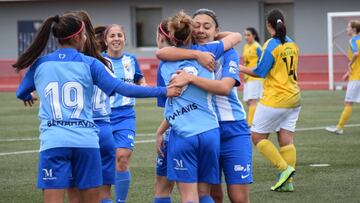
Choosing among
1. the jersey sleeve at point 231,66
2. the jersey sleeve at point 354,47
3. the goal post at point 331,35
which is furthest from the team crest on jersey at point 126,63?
the goal post at point 331,35

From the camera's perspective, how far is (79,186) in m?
6.80

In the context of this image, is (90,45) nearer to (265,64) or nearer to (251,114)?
(265,64)

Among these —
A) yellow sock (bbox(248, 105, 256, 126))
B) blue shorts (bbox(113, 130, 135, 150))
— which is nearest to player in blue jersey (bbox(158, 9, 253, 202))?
blue shorts (bbox(113, 130, 135, 150))

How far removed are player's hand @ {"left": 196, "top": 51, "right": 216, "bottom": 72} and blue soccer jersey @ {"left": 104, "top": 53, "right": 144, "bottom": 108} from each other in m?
2.48

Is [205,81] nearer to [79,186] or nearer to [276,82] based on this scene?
[79,186]

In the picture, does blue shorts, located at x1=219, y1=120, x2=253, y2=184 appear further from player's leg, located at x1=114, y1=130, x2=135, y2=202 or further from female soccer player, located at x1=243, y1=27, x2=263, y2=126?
female soccer player, located at x1=243, y1=27, x2=263, y2=126

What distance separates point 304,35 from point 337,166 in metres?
27.0

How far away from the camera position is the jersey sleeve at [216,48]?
7.28 meters

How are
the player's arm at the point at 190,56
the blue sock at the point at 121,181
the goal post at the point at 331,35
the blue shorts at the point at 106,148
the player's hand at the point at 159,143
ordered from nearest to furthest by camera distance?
the player's arm at the point at 190,56
the player's hand at the point at 159,143
the blue shorts at the point at 106,148
the blue sock at the point at 121,181
the goal post at the point at 331,35

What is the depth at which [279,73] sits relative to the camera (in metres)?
11.0

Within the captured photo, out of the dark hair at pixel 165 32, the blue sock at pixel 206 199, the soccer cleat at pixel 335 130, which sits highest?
the dark hair at pixel 165 32

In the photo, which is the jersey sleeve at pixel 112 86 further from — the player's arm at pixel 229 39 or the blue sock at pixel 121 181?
the blue sock at pixel 121 181

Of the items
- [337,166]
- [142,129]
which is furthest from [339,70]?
[337,166]

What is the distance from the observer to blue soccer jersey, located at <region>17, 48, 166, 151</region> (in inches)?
263
